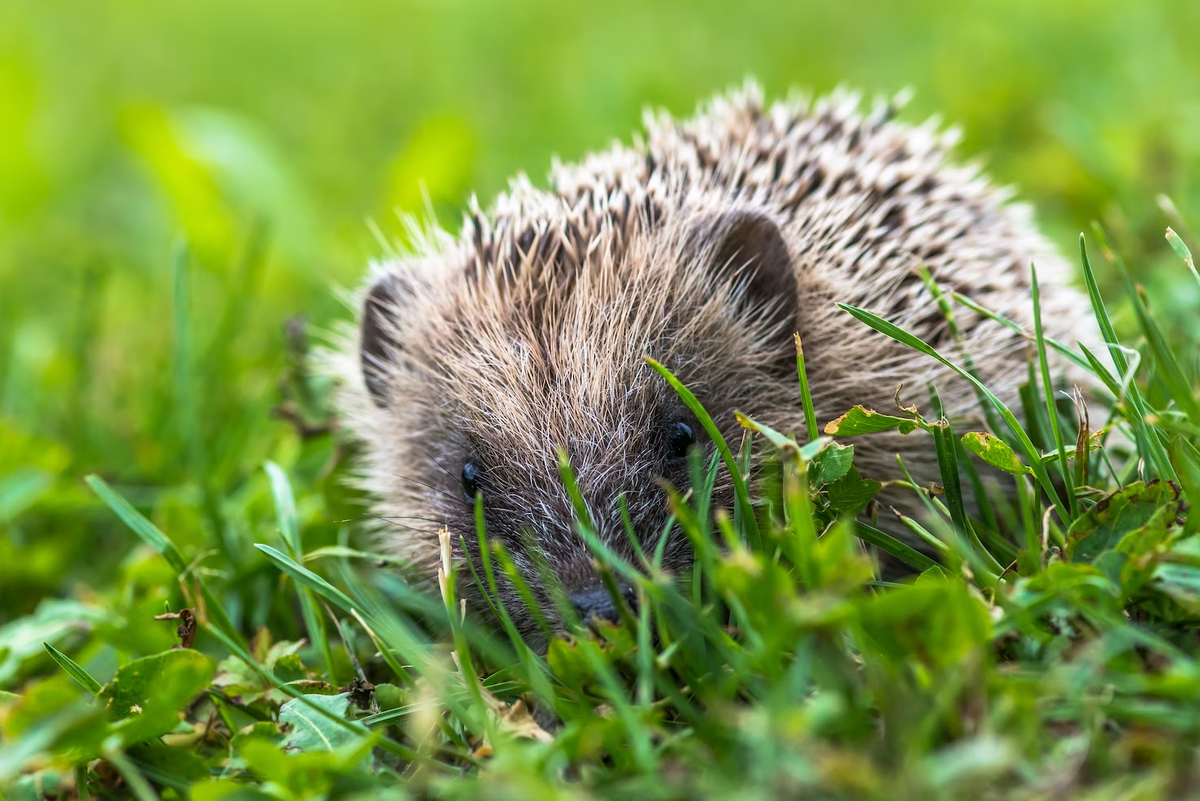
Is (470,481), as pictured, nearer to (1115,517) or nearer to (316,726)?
(316,726)

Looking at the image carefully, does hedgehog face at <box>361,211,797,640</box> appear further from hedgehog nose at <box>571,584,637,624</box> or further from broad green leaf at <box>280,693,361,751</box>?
broad green leaf at <box>280,693,361,751</box>

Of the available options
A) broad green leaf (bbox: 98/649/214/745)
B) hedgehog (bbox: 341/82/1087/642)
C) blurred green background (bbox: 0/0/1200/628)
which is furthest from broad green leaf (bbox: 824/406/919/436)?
blurred green background (bbox: 0/0/1200/628)

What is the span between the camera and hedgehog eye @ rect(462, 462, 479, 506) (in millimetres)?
3180

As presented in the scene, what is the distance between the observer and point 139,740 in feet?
7.14

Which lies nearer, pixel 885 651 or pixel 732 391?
pixel 885 651

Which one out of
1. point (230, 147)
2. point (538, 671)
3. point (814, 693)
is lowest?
point (814, 693)

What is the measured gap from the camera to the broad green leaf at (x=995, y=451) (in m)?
2.36

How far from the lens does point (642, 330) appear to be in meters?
3.17

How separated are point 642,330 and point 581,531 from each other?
1.02 metres

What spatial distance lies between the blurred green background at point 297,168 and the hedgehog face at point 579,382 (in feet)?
1.49

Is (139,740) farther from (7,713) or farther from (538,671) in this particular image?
(538,671)

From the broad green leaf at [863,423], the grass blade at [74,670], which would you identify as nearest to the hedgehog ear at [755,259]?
the broad green leaf at [863,423]

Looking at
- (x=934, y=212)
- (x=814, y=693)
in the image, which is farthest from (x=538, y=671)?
(x=934, y=212)

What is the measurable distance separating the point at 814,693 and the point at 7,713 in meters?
1.44
